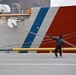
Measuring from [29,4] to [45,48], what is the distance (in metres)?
12.2

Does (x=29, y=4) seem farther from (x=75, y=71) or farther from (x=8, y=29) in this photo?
(x=75, y=71)

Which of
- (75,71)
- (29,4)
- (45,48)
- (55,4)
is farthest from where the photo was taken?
(29,4)

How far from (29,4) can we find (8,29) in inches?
429

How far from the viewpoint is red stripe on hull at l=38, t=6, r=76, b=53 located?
1858 cm

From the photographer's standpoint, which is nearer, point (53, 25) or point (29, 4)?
point (53, 25)

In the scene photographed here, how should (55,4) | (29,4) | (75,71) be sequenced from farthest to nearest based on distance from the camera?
1. (29,4)
2. (55,4)
3. (75,71)

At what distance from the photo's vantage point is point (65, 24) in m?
18.7

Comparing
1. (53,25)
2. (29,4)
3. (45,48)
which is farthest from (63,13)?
(29,4)

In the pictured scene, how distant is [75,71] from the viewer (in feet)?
36.7

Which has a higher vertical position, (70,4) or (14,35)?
(70,4)

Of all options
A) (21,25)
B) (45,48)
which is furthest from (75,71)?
(21,25)

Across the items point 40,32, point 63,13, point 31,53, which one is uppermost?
point 63,13

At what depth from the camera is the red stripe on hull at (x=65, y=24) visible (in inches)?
731

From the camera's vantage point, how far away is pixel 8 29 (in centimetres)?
1959
